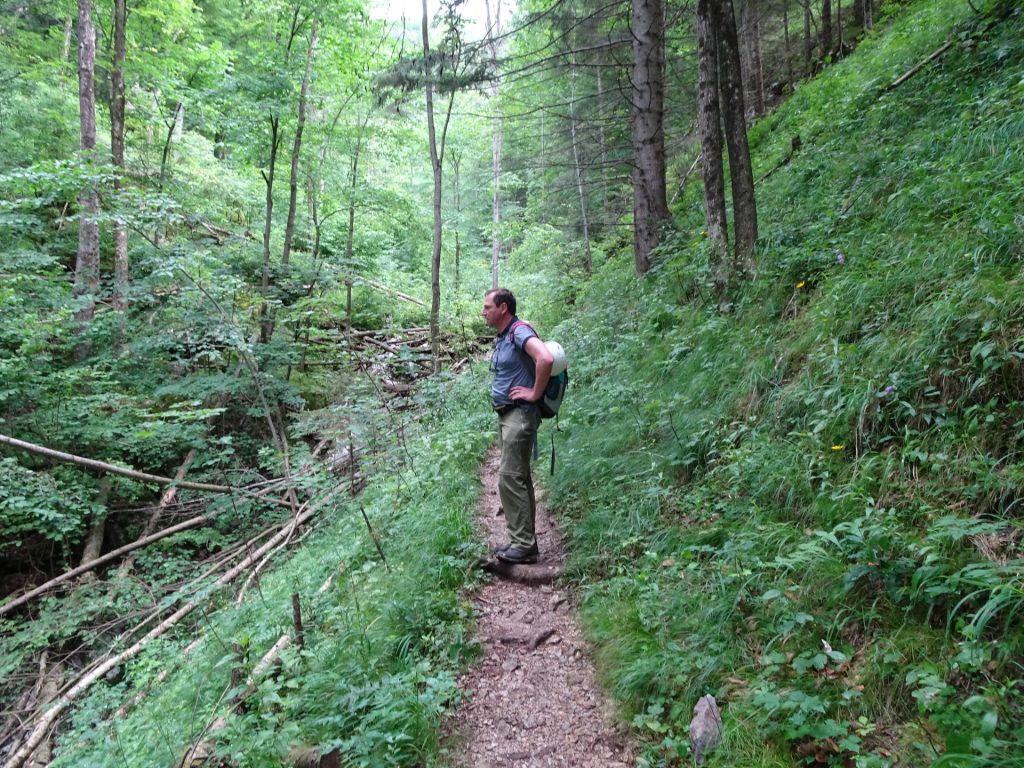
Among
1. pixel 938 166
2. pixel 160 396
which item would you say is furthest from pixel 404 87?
pixel 938 166

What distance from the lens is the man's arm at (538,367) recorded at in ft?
13.3

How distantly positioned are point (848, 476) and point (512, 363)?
243 cm

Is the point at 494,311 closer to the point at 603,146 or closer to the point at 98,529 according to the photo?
the point at 98,529

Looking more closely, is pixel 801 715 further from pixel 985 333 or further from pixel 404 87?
pixel 404 87

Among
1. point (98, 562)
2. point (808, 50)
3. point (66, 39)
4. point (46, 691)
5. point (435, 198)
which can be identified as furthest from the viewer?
point (66, 39)

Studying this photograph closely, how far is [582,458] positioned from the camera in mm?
5797

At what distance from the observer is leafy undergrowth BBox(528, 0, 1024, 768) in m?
2.22

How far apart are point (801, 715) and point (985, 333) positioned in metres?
2.40

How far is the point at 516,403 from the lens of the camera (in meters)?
4.30

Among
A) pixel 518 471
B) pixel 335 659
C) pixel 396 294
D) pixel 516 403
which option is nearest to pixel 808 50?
pixel 396 294

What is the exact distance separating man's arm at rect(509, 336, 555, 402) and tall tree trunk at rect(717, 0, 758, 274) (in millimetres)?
3352

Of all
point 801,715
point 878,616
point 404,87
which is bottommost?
point 801,715

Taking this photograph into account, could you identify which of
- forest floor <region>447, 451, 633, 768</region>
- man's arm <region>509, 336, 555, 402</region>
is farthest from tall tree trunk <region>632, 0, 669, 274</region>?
forest floor <region>447, 451, 633, 768</region>

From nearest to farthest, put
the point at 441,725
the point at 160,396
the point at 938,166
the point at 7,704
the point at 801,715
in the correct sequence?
the point at 801,715 < the point at 441,725 < the point at 938,166 < the point at 7,704 < the point at 160,396
